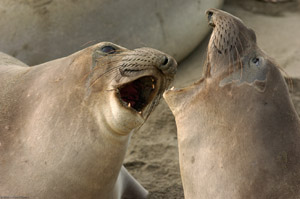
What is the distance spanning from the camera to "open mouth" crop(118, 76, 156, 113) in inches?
133

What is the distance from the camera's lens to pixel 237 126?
2699 millimetres

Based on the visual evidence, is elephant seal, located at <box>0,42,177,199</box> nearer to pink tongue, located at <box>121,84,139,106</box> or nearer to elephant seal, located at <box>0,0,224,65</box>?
pink tongue, located at <box>121,84,139,106</box>

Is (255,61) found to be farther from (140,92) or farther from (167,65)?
(140,92)

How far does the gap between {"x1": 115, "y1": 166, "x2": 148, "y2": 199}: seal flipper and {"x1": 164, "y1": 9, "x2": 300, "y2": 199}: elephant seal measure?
116 cm

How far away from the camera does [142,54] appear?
132 inches

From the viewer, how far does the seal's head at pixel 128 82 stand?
323cm

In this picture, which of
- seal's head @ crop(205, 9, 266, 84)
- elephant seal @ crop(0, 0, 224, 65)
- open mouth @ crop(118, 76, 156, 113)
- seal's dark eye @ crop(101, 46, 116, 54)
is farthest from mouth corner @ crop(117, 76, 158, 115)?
elephant seal @ crop(0, 0, 224, 65)

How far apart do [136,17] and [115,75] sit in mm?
1567

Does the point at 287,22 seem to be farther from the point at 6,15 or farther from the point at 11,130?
the point at 11,130

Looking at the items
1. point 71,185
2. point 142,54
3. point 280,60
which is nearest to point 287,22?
point 280,60

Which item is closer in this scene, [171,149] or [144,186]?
[144,186]

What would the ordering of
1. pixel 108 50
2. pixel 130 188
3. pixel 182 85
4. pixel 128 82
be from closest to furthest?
1. pixel 128 82
2. pixel 108 50
3. pixel 130 188
4. pixel 182 85

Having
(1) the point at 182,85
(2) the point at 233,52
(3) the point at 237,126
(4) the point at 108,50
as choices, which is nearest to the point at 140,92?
(4) the point at 108,50

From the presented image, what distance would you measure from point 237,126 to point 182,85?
7.80 feet
